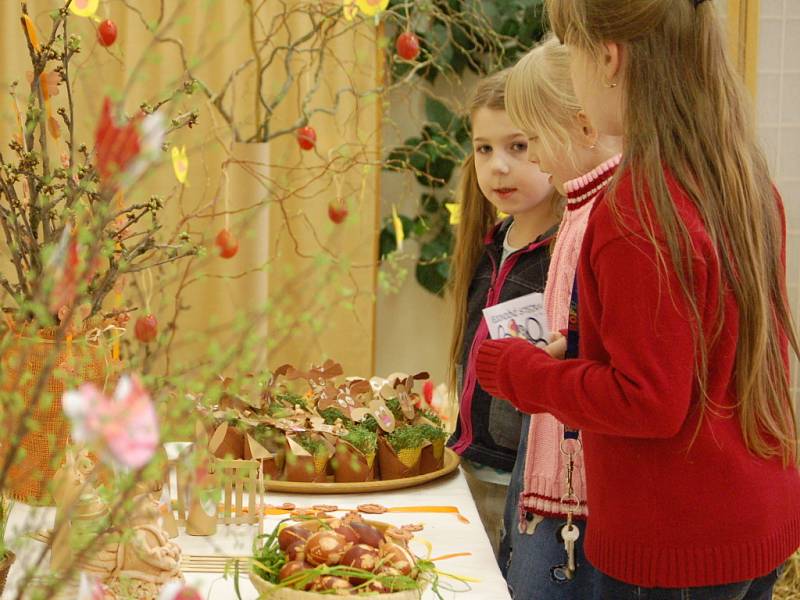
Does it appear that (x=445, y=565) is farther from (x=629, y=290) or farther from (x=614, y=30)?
(x=614, y=30)

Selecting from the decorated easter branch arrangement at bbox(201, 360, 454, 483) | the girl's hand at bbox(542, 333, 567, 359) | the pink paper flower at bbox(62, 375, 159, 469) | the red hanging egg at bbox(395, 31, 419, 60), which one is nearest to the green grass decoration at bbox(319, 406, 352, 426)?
the decorated easter branch arrangement at bbox(201, 360, 454, 483)

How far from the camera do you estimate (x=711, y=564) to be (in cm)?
123

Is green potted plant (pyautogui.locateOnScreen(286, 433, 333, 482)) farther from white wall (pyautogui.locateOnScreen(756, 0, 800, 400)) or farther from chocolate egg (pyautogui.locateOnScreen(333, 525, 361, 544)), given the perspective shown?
white wall (pyautogui.locateOnScreen(756, 0, 800, 400))

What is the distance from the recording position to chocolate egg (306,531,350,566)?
0.97 metres

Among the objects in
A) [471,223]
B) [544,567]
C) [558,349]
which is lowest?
[544,567]

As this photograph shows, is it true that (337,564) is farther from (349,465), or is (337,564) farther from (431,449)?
(431,449)

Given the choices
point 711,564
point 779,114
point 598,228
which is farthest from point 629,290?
point 779,114

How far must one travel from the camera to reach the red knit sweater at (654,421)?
3.77 feet

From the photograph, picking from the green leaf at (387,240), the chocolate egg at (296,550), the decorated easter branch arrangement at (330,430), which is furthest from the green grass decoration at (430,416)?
the green leaf at (387,240)

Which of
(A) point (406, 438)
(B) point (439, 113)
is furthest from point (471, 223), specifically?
(B) point (439, 113)

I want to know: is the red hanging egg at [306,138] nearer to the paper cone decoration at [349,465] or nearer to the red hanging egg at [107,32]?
the red hanging egg at [107,32]

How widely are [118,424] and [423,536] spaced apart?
0.99m

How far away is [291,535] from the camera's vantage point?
3.37ft

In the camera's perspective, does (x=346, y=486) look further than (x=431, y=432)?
No
